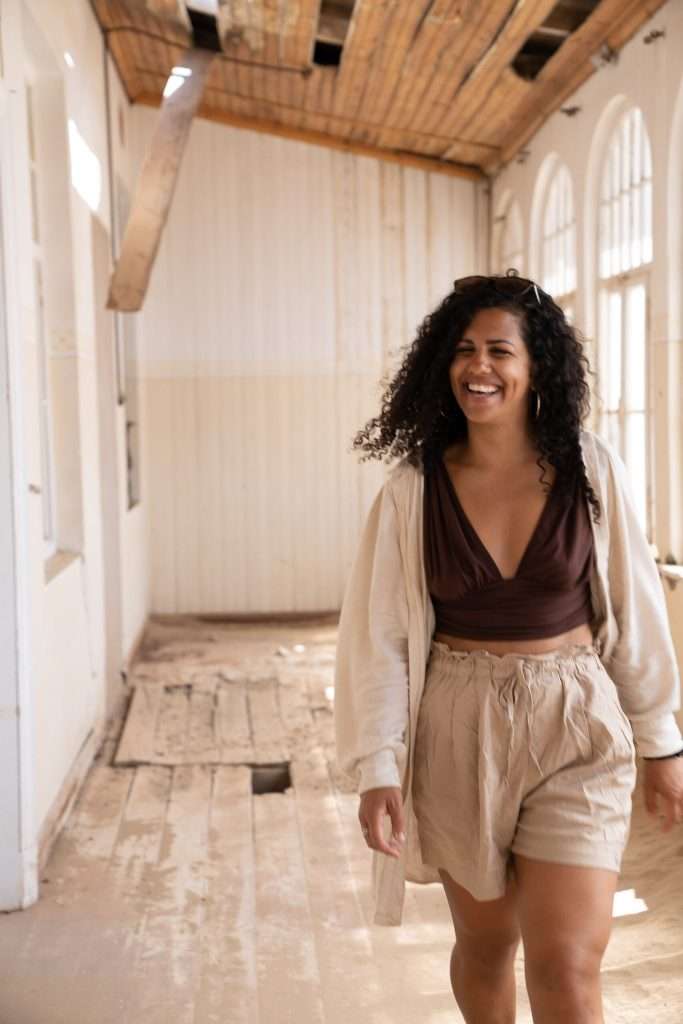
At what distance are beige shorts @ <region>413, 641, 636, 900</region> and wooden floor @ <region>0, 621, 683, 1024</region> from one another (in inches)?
46.1

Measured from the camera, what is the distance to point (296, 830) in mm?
4801

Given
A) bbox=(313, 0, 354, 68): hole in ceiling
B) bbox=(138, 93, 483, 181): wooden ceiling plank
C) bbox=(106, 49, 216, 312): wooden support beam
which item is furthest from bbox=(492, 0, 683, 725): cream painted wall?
bbox=(138, 93, 483, 181): wooden ceiling plank

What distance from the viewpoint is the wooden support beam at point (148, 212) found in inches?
212

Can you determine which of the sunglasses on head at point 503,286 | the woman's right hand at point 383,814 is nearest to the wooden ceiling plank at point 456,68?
the sunglasses on head at point 503,286

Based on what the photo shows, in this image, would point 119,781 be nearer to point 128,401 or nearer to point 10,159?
point 10,159

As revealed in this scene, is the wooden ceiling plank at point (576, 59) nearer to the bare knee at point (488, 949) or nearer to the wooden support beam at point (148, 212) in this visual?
the wooden support beam at point (148, 212)

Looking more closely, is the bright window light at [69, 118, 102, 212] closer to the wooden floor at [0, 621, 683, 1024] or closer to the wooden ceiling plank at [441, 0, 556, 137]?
the wooden ceiling plank at [441, 0, 556, 137]

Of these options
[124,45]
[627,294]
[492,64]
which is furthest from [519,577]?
[124,45]

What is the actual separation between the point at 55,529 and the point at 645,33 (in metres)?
3.67

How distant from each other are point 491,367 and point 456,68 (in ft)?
16.8

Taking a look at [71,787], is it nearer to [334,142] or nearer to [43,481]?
[43,481]

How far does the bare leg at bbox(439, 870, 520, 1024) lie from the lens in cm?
238

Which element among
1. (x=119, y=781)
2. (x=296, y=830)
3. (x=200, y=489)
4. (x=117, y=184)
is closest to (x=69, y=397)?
(x=119, y=781)

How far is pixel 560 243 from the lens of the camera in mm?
7781
